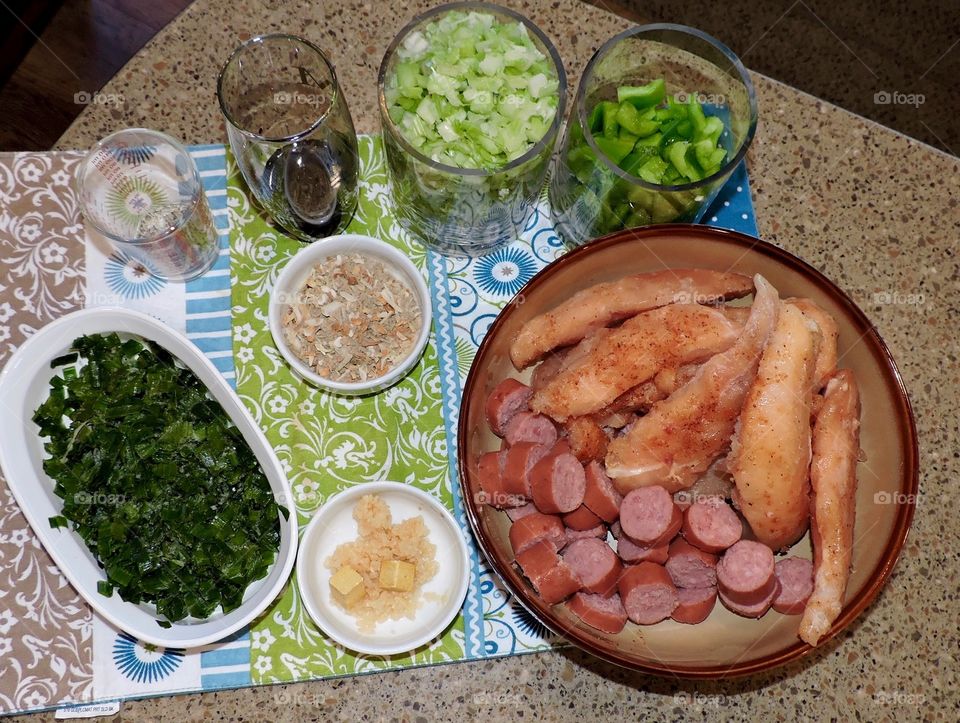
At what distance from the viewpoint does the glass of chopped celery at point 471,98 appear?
1633 millimetres

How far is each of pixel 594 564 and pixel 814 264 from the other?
87cm

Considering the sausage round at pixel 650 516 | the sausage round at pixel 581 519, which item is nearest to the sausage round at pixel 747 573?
the sausage round at pixel 650 516

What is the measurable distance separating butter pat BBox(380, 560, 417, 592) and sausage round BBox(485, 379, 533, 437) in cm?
30

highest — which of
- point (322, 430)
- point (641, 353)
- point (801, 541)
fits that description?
point (641, 353)

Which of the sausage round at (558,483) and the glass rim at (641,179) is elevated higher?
the glass rim at (641,179)

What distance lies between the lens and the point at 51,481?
5.27 feet

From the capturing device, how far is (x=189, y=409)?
1.65 metres

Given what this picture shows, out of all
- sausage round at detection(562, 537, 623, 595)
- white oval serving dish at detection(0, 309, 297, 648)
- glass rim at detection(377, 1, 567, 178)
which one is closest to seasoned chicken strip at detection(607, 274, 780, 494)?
sausage round at detection(562, 537, 623, 595)

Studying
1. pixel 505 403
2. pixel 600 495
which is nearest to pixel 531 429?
pixel 505 403

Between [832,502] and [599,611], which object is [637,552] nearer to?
[599,611]

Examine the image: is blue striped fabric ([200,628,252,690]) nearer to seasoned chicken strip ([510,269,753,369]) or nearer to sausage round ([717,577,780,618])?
seasoned chicken strip ([510,269,753,369])

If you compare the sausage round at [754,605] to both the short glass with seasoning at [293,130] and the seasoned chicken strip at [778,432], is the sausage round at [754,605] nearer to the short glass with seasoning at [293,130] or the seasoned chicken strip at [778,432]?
the seasoned chicken strip at [778,432]

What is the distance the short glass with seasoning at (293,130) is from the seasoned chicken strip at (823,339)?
90 centimetres

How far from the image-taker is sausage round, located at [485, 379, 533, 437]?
1.58m
